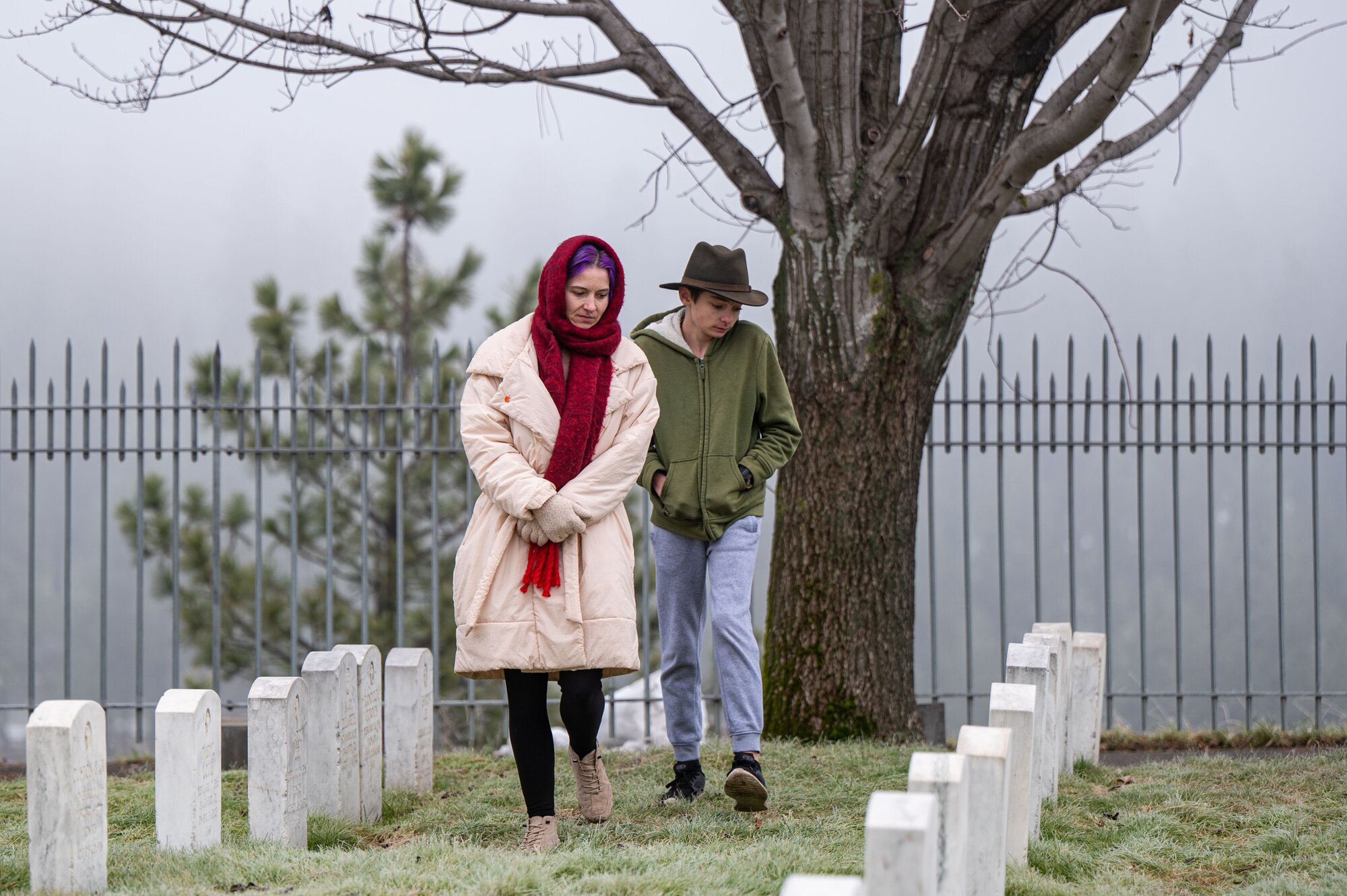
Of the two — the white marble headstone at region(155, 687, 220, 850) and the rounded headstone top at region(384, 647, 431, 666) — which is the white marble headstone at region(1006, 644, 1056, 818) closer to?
the rounded headstone top at region(384, 647, 431, 666)

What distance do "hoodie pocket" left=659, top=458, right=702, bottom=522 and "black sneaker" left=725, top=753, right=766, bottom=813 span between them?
823mm

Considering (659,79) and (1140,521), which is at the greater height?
(659,79)

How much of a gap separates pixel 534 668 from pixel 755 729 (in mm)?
956

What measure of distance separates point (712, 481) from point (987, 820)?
1.66 m

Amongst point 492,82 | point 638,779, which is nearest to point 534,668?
point 638,779

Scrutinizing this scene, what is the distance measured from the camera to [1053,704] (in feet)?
14.3

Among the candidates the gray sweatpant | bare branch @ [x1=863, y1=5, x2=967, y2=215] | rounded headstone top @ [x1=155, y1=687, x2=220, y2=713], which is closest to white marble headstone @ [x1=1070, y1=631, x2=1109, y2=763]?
the gray sweatpant

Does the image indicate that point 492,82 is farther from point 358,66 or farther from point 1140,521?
point 1140,521

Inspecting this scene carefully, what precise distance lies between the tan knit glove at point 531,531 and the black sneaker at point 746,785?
1.06 m

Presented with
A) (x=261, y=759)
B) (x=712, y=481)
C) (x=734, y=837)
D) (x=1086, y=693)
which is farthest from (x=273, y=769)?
(x=1086, y=693)

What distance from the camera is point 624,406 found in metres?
3.83

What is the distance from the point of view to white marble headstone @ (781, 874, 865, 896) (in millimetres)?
1855

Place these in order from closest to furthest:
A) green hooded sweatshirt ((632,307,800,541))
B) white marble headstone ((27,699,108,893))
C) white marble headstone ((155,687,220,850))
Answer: white marble headstone ((27,699,108,893)) < white marble headstone ((155,687,220,850)) < green hooded sweatshirt ((632,307,800,541))

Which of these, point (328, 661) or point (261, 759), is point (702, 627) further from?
point (261, 759)
